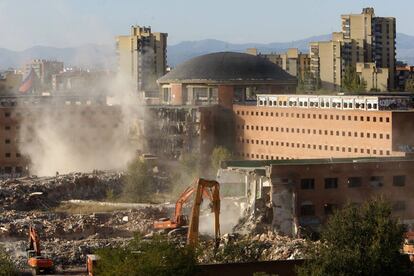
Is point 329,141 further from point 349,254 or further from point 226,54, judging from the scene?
point 349,254

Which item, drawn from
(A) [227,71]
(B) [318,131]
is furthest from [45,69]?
(B) [318,131]

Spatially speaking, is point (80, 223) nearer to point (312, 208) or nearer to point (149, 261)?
point (312, 208)

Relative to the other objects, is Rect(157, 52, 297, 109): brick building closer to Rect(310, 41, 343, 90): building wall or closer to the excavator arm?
the excavator arm

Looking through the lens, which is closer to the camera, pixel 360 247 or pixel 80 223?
pixel 360 247

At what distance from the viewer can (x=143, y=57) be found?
116m

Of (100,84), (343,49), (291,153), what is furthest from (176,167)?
(343,49)

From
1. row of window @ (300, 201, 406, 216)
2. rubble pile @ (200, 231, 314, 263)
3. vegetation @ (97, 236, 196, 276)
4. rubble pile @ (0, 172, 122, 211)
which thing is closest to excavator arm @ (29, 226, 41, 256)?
rubble pile @ (200, 231, 314, 263)

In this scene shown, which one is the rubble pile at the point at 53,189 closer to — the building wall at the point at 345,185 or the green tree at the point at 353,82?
the building wall at the point at 345,185

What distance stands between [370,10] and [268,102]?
2132 inches

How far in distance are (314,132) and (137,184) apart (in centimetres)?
1262

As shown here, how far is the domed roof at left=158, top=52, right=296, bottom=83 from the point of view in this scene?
80.3 m

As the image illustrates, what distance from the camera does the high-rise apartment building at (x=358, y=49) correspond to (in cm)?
12225

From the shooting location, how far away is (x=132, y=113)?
77.1 meters

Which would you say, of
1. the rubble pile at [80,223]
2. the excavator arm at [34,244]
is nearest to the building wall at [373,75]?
the rubble pile at [80,223]
